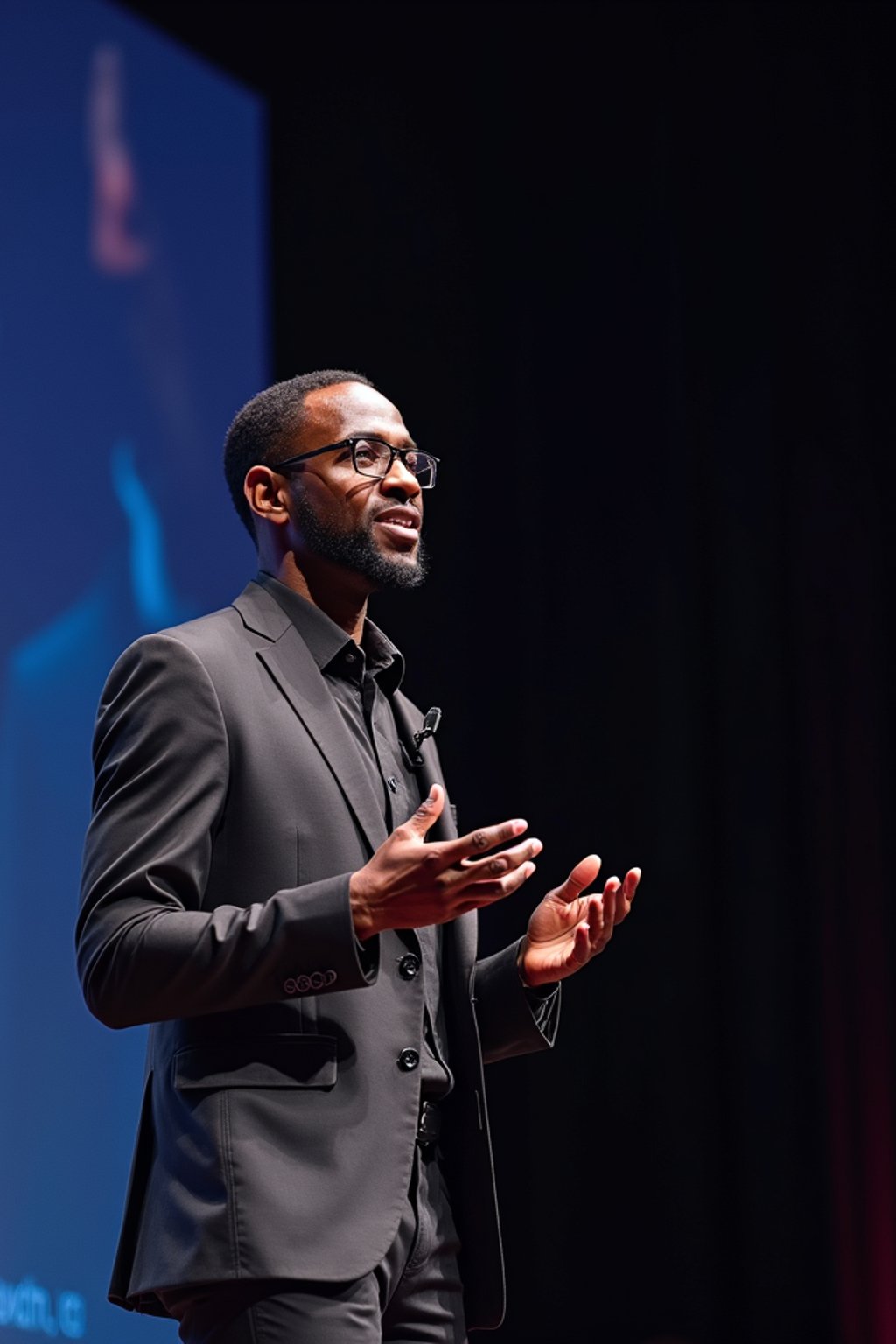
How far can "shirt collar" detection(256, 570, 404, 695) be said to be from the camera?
2066 mm

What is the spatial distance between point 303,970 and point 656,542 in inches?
107

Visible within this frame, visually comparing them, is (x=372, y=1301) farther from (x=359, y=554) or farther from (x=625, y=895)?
(x=359, y=554)

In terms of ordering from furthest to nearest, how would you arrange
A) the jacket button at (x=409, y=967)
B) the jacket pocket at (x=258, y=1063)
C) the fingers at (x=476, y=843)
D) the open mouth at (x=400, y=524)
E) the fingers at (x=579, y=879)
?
1. the open mouth at (x=400, y=524)
2. the fingers at (x=579, y=879)
3. the jacket button at (x=409, y=967)
4. the jacket pocket at (x=258, y=1063)
5. the fingers at (x=476, y=843)

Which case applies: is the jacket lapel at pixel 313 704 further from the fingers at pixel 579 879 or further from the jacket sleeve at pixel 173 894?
the fingers at pixel 579 879

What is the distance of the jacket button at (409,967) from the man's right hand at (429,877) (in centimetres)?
23

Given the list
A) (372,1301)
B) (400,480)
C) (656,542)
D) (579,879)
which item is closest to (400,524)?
(400,480)

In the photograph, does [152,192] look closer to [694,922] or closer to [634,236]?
[634,236]

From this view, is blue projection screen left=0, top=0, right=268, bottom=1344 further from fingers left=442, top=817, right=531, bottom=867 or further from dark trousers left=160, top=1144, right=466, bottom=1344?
fingers left=442, top=817, right=531, bottom=867

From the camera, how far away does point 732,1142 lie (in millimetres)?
3857

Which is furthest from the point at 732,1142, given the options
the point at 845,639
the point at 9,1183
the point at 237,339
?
the point at 237,339

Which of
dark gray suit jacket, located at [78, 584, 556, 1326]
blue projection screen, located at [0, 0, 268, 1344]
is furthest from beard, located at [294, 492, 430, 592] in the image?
blue projection screen, located at [0, 0, 268, 1344]

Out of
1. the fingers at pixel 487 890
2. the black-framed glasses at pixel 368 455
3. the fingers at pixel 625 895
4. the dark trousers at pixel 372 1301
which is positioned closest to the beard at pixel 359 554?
the black-framed glasses at pixel 368 455

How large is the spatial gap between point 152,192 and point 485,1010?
6.53ft

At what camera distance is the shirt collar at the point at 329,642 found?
2.07m
